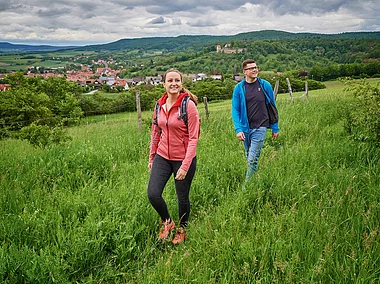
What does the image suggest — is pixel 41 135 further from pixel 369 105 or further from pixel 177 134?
pixel 369 105

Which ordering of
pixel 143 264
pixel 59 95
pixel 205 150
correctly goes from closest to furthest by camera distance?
1. pixel 143 264
2. pixel 205 150
3. pixel 59 95

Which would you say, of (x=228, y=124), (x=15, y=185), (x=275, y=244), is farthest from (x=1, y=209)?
(x=228, y=124)

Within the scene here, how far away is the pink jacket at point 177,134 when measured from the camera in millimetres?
3197

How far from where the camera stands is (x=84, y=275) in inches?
110

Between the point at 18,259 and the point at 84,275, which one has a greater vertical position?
the point at 18,259

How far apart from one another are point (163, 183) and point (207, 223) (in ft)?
2.10

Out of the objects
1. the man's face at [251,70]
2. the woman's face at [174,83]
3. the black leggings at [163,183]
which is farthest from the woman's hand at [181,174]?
the man's face at [251,70]

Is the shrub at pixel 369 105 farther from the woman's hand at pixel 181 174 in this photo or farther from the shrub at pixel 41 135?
the shrub at pixel 41 135

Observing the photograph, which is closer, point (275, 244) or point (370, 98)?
point (275, 244)

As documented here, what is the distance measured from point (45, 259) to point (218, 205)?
6.81ft

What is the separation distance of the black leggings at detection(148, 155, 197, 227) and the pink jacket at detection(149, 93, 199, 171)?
91 mm

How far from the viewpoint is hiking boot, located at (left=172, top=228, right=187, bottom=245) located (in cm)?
322

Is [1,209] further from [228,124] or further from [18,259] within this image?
[228,124]

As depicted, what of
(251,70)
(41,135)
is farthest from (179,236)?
(41,135)
